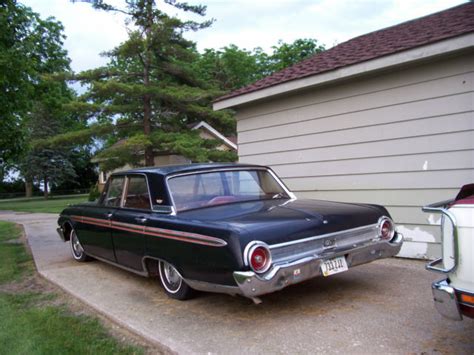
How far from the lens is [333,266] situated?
396cm

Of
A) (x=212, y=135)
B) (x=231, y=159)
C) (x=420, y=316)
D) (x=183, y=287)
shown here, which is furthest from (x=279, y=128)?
(x=212, y=135)

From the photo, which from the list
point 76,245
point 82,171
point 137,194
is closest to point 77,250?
point 76,245

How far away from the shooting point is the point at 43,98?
9570 mm

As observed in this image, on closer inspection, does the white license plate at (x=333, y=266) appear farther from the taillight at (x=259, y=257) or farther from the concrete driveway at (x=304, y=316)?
the taillight at (x=259, y=257)

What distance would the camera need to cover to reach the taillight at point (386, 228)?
14.6 ft

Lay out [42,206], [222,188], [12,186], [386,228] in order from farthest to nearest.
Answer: [12,186]
[42,206]
[222,188]
[386,228]

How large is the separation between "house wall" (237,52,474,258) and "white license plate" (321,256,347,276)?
7.52ft

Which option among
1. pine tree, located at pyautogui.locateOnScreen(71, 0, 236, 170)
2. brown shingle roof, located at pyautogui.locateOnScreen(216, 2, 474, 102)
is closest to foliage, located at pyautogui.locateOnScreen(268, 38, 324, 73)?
pine tree, located at pyautogui.locateOnScreen(71, 0, 236, 170)

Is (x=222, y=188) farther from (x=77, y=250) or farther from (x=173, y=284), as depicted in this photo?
(x=77, y=250)

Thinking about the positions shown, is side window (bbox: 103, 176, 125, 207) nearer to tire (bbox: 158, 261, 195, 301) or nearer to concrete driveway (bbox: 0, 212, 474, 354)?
concrete driveway (bbox: 0, 212, 474, 354)

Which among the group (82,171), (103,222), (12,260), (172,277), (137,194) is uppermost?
(82,171)

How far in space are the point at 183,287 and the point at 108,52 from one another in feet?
48.7

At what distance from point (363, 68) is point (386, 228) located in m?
2.60

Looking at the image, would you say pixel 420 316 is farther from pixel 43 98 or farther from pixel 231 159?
pixel 231 159
